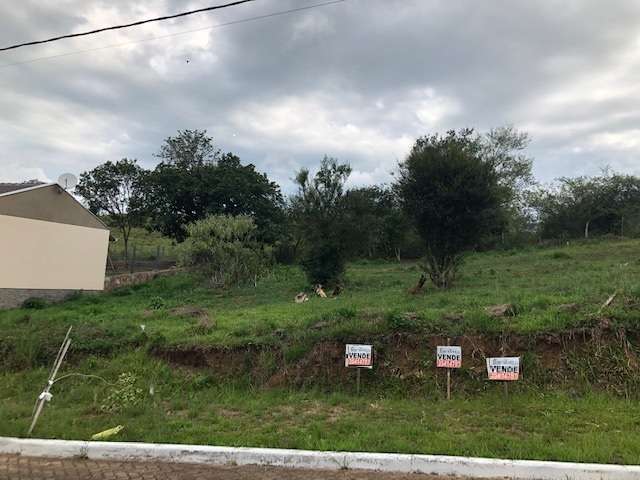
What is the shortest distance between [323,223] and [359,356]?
11.1m

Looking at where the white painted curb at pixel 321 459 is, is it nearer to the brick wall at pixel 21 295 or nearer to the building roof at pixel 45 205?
the brick wall at pixel 21 295

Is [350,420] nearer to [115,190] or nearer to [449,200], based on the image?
[449,200]

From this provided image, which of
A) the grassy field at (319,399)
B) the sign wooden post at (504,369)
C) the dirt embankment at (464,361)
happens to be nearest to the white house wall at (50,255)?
the grassy field at (319,399)

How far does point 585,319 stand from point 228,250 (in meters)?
16.0

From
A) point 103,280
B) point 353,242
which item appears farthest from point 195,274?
point 353,242

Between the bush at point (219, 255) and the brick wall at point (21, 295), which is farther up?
the bush at point (219, 255)

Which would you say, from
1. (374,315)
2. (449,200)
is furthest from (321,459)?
(449,200)

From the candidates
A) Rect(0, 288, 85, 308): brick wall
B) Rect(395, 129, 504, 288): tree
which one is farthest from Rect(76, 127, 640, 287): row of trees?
Rect(0, 288, 85, 308): brick wall

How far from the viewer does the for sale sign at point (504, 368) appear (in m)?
6.50

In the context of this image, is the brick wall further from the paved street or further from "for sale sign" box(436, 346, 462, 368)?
"for sale sign" box(436, 346, 462, 368)

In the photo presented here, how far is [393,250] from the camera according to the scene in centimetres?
3331

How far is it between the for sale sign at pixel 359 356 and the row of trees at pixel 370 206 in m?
7.72

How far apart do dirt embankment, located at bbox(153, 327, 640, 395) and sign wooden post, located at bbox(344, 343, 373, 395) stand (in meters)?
0.29

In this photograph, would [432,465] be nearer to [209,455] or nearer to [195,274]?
[209,455]
